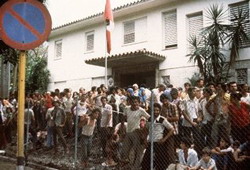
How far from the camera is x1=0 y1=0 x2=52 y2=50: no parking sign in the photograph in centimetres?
404

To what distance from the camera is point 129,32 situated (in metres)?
17.2

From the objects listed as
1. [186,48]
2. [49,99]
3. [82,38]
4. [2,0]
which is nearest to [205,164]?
[2,0]

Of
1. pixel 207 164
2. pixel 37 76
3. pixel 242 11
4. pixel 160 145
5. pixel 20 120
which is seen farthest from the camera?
pixel 37 76

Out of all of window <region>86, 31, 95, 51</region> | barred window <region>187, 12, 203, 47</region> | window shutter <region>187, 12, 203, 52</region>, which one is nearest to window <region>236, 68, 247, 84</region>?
window shutter <region>187, 12, 203, 52</region>

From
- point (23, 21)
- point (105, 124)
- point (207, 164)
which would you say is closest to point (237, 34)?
point (105, 124)

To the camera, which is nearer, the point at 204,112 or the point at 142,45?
the point at 204,112

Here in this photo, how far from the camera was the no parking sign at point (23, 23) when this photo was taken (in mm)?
4043

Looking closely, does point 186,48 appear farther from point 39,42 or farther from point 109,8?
point 39,42

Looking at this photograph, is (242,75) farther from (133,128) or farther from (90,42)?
(90,42)

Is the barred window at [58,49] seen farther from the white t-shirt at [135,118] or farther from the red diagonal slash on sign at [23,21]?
the red diagonal slash on sign at [23,21]

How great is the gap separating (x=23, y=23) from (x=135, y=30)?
13.0 meters

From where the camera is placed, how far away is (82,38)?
19.7 meters

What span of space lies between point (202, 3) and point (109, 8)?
156 inches

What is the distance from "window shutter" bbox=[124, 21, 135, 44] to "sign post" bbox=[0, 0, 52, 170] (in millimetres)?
12845
